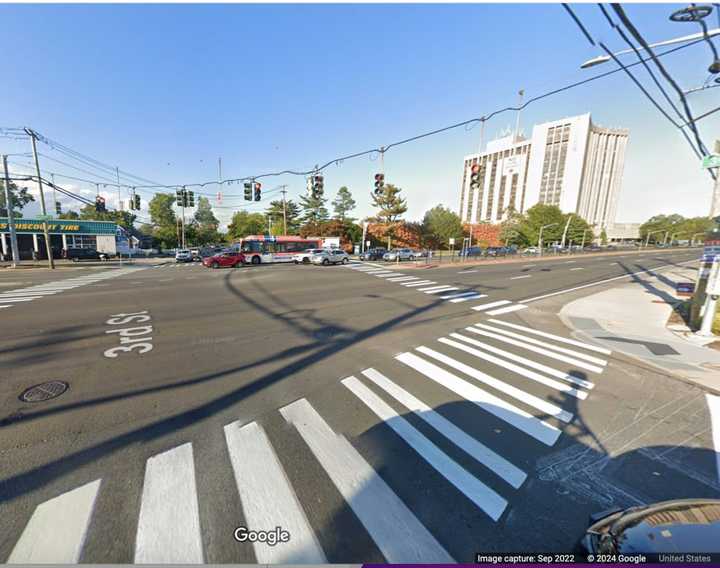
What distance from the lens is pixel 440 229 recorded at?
192ft

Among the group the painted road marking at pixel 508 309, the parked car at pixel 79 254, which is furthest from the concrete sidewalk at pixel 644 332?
the parked car at pixel 79 254

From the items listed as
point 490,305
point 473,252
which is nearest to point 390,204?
point 473,252

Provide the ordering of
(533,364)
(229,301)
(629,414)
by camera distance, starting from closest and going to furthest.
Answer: (629,414) → (533,364) → (229,301)

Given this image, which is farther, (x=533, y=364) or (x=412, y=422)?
(x=533, y=364)

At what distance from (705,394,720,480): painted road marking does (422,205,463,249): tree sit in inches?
2103

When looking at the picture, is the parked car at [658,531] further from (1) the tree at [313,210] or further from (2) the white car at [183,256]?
(1) the tree at [313,210]

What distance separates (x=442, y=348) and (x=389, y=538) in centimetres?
472

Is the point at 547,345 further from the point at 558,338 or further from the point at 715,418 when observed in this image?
the point at 715,418

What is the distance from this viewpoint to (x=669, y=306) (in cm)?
1216

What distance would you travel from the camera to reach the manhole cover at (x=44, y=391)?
163 inches

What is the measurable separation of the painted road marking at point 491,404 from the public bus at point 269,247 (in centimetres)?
2726

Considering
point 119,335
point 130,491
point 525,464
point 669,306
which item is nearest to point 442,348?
point 525,464

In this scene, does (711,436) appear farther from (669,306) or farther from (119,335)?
(669,306)

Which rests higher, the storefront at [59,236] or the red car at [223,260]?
the storefront at [59,236]
